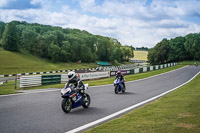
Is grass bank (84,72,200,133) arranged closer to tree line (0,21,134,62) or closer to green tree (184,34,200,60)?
tree line (0,21,134,62)

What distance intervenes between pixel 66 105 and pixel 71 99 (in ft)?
1.18

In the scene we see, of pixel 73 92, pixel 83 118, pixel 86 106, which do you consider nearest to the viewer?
pixel 83 118

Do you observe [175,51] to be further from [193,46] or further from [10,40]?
[10,40]

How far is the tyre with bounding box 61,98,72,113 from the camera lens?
369 inches

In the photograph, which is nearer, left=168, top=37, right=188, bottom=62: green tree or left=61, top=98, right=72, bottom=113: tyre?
left=61, top=98, right=72, bottom=113: tyre

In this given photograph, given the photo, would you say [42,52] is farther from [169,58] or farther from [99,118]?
[99,118]

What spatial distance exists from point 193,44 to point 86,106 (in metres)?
120

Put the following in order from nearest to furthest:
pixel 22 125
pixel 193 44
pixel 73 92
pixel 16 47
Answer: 1. pixel 22 125
2. pixel 73 92
3. pixel 16 47
4. pixel 193 44

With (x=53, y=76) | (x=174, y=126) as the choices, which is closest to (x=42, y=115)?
(x=174, y=126)

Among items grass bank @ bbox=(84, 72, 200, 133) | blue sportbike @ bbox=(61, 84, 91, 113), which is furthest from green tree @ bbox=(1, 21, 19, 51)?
grass bank @ bbox=(84, 72, 200, 133)

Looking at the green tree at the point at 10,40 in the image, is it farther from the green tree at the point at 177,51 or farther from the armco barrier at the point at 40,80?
the green tree at the point at 177,51

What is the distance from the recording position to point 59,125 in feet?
24.5

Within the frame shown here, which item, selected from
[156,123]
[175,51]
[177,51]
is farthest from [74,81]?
[175,51]

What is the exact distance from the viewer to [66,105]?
31.3 ft
